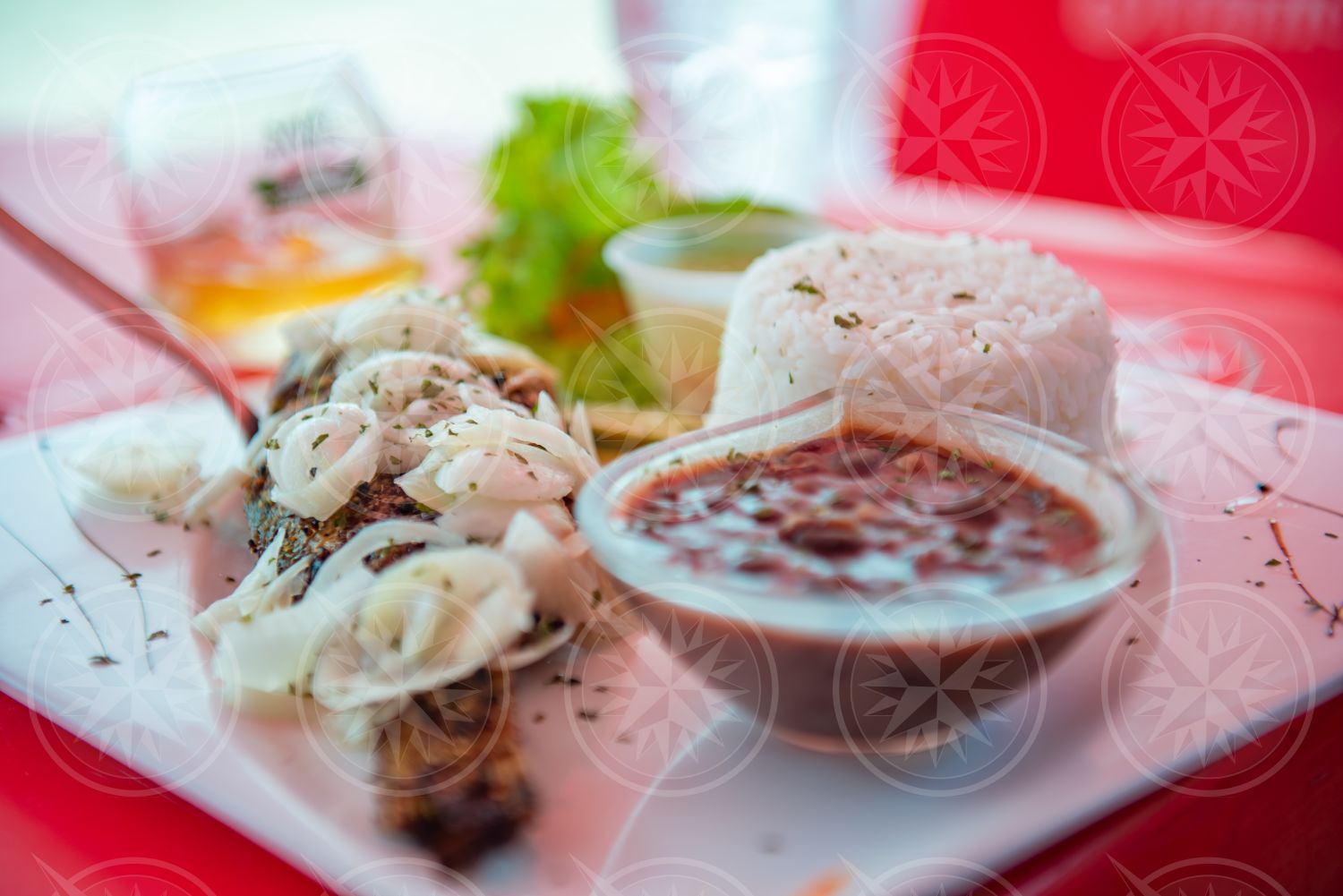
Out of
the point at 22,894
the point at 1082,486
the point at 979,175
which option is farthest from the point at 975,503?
the point at 979,175

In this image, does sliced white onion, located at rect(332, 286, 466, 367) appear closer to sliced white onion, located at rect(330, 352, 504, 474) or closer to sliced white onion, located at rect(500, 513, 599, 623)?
sliced white onion, located at rect(330, 352, 504, 474)

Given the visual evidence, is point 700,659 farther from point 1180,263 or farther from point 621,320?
point 1180,263

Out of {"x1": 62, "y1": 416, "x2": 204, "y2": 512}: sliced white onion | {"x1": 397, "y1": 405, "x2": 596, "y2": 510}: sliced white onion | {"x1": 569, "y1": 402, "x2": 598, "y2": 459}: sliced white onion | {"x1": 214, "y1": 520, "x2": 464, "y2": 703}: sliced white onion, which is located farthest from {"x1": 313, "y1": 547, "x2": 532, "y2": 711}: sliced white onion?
{"x1": 62, "y1": 416, "x2": 204, "y2": 512}: sliced white onion

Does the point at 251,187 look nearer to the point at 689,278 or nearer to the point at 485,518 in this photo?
the point at 689,278

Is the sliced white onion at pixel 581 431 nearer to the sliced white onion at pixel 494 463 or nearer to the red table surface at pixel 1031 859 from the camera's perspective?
the sliced white onion at pixel 494 463

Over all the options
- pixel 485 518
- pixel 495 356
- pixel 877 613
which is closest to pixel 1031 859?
pixel 877 613
